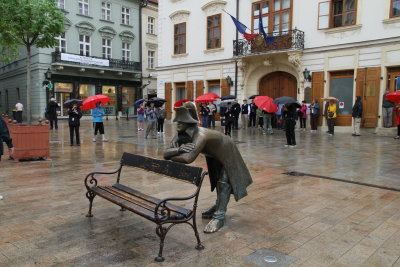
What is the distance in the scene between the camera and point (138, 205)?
12.6 feet

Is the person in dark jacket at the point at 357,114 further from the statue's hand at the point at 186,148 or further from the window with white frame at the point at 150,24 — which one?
the window with white frame at the point at 150,24

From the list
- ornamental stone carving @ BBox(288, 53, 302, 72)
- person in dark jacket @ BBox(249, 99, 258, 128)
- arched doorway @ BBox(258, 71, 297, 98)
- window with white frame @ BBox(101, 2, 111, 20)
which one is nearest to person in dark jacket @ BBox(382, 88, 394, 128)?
ornamental stone carving @ BBox(288, 53, 302, 72)

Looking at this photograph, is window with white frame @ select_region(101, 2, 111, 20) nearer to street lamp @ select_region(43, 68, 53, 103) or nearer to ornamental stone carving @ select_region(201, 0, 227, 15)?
street lamp @ select_region(43, 68, 53, 103)

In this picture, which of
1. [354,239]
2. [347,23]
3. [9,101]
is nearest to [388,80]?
[347,23]

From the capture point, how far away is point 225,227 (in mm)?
4328

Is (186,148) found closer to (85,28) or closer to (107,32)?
(85,28)

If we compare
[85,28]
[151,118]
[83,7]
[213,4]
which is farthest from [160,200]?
[83,7]

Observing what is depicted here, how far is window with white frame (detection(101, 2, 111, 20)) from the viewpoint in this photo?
3319 cm

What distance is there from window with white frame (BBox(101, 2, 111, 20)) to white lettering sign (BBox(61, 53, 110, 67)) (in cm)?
430

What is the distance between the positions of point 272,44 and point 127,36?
1952 cm

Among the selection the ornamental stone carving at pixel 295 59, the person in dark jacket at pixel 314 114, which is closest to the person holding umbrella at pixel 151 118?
the person in dark jacket at pixel 314 114

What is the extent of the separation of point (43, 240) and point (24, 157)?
5.77 m

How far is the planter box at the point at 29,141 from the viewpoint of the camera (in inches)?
348

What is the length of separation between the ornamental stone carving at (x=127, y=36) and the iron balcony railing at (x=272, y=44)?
55.0 ft
